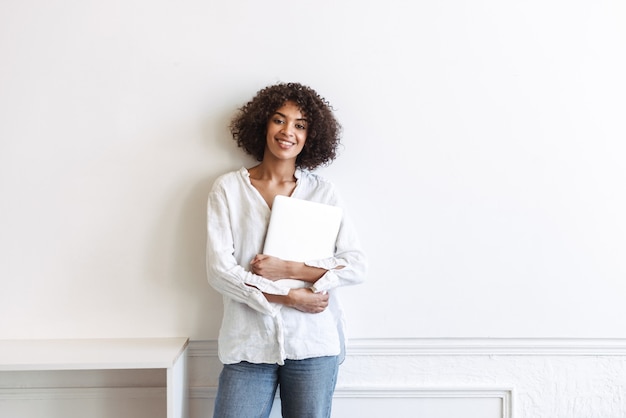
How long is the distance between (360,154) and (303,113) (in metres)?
0.28

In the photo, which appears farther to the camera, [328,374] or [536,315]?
[536,315]

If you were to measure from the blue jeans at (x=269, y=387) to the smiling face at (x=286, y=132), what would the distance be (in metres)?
0.68

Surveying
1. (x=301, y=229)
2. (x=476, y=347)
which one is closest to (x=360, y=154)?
(x=301, y=229)

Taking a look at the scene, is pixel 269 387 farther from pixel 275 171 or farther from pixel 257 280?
pixel 275 171

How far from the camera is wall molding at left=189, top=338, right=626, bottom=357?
1.86 meters

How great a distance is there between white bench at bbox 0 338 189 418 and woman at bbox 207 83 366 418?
0.51ft

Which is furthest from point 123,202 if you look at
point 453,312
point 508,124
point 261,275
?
point 508,124

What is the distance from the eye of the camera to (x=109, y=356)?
1598 mm

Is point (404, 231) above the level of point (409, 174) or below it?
below

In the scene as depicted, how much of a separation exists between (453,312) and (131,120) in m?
1.36

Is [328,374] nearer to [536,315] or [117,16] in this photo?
[536,315]

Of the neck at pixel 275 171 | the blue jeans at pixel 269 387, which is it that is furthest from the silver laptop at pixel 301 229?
the blue jeans at pixel 269 387

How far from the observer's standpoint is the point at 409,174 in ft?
6.08

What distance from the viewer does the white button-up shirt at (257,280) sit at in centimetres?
157
